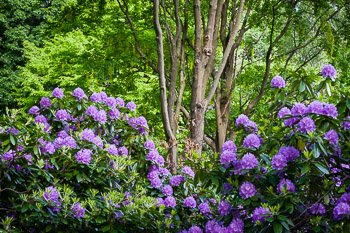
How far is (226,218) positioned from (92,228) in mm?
987

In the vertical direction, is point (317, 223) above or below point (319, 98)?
below

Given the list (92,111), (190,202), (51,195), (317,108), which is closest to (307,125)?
(317,108)

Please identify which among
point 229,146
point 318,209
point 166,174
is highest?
point 229,146

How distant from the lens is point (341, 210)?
9.50 ft

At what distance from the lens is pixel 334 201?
309 centimetres

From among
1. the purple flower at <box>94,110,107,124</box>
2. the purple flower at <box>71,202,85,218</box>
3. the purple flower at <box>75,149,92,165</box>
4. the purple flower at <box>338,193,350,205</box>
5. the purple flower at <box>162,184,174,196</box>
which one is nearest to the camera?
the purple flower at <box>338,193,350,205</box>

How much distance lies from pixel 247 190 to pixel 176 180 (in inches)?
48.0

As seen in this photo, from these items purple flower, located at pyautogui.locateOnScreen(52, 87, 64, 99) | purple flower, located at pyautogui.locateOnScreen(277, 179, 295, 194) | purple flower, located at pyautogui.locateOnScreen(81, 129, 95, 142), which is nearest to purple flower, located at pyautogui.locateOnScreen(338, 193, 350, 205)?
purple flower, located at pyautogui.locateOnScreen(277, 179, 295, 194)

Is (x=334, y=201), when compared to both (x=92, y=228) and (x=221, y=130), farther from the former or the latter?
(x=221, y=130)

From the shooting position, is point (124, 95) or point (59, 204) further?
point (124, 95)

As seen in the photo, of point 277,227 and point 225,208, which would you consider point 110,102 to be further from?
point 277,227

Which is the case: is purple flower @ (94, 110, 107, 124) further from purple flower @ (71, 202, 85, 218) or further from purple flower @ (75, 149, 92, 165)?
purple flower @ (71, 202, 85, 218)

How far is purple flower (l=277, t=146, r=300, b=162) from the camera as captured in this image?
2.97 m

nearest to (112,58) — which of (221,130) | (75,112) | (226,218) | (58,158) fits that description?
(221,130)
